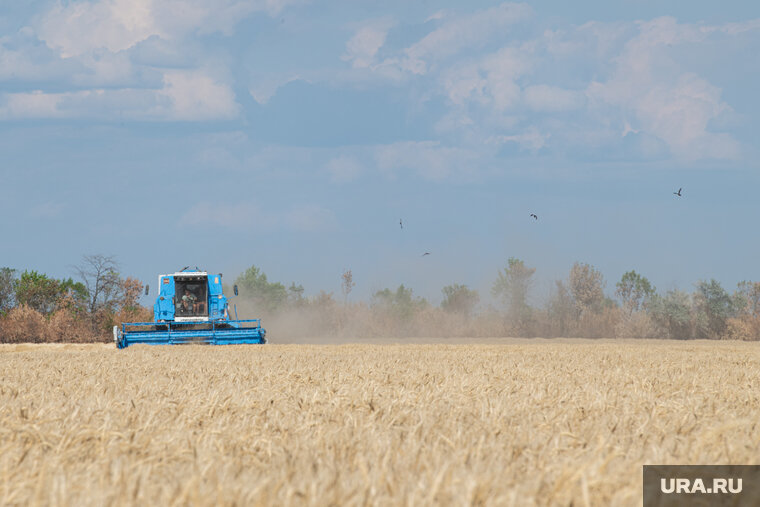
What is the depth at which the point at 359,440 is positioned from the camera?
16.7ft

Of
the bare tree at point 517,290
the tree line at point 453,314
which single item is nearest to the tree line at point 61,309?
the tree line at point 453,314

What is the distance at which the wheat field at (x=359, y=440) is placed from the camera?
3.52 m

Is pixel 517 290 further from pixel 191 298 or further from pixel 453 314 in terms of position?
pixel 191 298

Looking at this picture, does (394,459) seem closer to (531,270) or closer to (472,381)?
(472,381)

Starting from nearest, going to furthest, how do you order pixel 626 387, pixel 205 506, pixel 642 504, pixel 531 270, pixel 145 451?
pixel 205 506
pixel 642 504
pixel 145 451
pixel 626 387
pixel 531 270

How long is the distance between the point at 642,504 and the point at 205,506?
1959 millimetres

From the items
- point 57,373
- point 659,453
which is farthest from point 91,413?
point 57,373

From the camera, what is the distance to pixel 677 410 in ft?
23.1

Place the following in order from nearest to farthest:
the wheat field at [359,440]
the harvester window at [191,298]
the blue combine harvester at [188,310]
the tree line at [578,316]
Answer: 1. the wheat field at [359,440]
2. the blue combine harvester at [188,310]
3. the harvester window at [191,298]
4. the tree line at [578,316]

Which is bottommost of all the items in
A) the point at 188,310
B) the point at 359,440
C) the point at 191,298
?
the point at 359,440

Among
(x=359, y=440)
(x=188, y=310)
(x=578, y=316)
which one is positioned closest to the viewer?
(x=359, y=440)

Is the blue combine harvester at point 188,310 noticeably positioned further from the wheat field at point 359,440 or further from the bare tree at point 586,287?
the bare tree at point 586,287

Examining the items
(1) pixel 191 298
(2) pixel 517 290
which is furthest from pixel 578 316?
(1) pixel 191 298

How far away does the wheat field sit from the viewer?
352 cm
